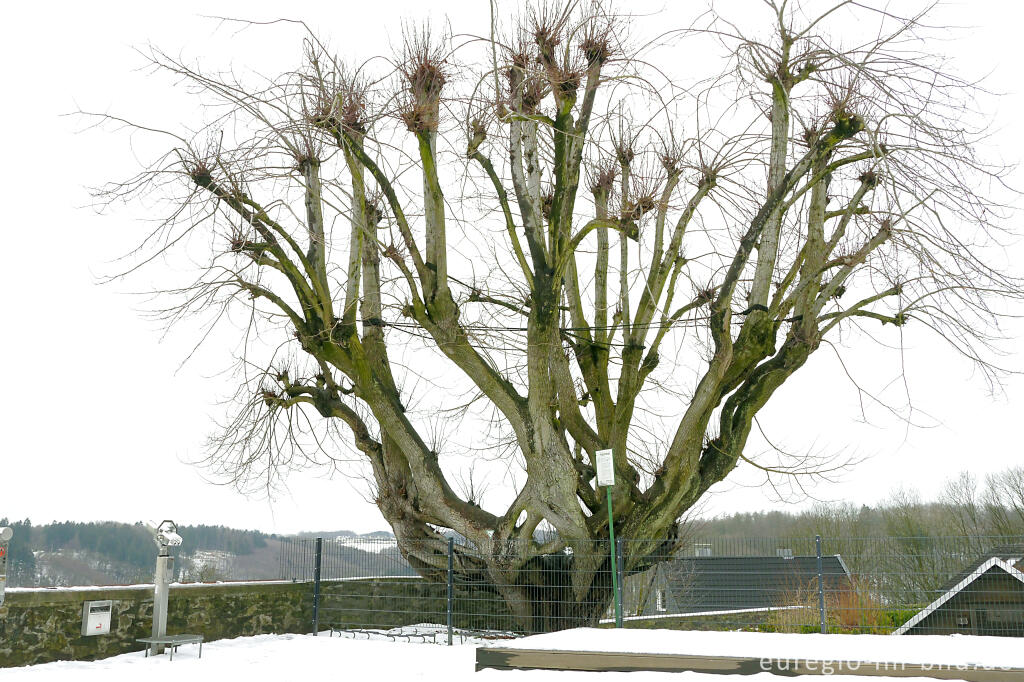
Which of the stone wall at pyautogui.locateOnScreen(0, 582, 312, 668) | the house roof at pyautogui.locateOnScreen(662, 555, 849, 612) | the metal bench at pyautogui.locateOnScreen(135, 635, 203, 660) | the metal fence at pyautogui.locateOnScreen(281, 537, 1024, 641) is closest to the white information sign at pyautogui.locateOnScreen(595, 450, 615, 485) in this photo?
the metal fence at pyautogui.locateOnScreen(281, 537, 1024, 641)

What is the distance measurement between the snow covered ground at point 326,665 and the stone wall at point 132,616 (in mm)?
211

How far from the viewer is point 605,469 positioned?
11008mm

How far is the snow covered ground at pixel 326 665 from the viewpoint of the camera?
7.03m

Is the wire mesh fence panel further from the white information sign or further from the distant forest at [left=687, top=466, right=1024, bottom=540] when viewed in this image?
the distant forest at [left=687, top=466, right=1024, bottom=540]

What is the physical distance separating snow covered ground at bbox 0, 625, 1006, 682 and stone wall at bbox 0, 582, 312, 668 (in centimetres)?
21

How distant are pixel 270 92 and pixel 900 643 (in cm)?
994

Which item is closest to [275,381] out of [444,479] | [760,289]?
[444,479]

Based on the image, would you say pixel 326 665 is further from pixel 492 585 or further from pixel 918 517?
pixel 918 517

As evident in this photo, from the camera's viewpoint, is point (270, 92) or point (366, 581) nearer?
point (270, 92)

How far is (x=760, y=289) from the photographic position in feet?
40.0

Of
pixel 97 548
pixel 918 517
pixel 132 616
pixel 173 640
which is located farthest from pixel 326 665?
pixel 918 517

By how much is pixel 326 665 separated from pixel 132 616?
2.79m

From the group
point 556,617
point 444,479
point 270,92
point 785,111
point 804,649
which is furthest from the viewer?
point 444,479

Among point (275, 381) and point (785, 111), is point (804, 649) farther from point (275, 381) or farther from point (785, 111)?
point (275, 381)
